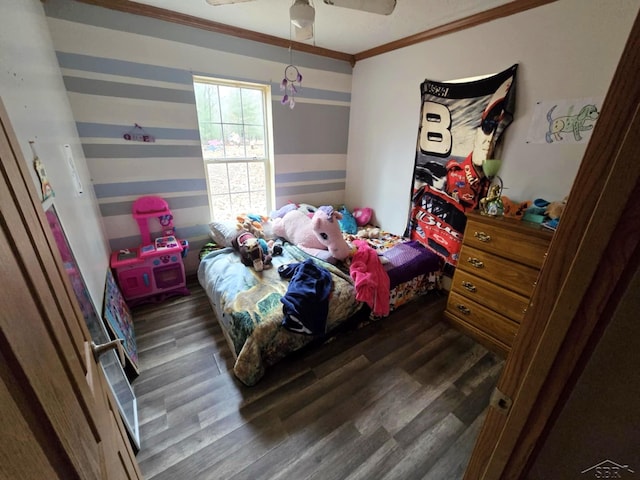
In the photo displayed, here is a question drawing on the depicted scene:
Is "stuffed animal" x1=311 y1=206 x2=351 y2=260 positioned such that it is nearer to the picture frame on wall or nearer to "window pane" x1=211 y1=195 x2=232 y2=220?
"window pane" x1=211 y1=195 x2=232 y2=220

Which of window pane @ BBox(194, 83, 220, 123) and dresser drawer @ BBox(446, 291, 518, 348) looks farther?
window pane @ BBox(194, 83, 220, 123)

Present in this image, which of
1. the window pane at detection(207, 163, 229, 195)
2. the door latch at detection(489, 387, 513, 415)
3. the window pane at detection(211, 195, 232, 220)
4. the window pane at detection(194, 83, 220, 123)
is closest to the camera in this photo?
the door latch at detection(489, 387, 513, 415)

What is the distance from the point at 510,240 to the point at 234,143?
279cm

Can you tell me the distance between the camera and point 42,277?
507 millimetres

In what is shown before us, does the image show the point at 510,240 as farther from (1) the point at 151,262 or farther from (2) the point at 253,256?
(1) the point at 151,262

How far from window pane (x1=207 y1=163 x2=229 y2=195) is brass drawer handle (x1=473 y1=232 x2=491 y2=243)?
258 centimetres

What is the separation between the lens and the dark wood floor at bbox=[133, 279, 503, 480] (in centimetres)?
131

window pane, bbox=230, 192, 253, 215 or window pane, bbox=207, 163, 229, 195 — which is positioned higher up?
window pane, bbox=207, 163, 229, 195

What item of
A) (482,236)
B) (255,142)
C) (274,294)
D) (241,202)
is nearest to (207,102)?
(255,142)

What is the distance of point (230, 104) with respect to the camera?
2.79 m

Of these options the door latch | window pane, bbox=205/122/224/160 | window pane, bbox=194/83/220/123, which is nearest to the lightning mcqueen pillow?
the door latch

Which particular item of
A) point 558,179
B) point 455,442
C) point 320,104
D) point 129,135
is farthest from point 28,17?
point 558,179

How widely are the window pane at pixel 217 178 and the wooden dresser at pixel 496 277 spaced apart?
98.8 inches

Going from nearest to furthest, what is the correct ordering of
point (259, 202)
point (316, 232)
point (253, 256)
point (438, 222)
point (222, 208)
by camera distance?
point (253, 256)
point (316, 232)
point (438, 222)
point (222, 208)
point (259, 202)
